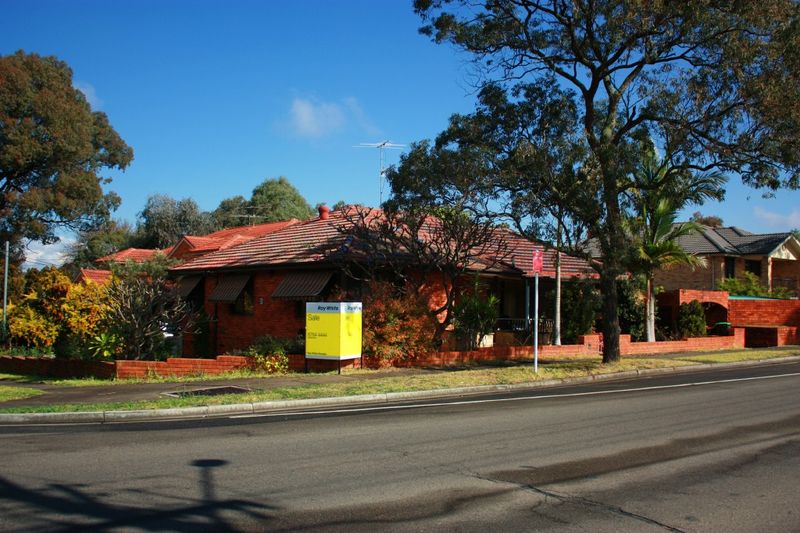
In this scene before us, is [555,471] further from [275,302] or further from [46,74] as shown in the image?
[46,74]

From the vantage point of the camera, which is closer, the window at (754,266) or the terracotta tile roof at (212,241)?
the terracotta tile roof at (212,241)

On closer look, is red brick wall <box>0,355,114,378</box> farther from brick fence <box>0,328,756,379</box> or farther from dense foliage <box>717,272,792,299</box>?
dense foliage <box>717,272,792,299</box>

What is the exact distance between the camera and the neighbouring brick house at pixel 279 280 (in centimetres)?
2164

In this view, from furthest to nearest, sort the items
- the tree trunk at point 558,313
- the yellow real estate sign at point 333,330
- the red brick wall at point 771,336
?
the red brick wall at point 771,336 → the tree trunk at point 558,313 → the yellow real estate sign at point 333,330

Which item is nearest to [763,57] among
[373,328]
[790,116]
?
[790,116]

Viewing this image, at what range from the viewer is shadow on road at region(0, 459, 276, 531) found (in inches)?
226

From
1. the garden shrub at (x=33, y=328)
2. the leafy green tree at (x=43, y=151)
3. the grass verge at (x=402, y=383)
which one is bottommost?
the grass verge at (x=402, y=383)

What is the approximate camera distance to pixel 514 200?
18969 mm

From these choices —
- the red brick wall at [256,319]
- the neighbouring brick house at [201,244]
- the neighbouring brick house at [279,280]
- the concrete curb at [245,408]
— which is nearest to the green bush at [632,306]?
the neighbouring brick house at [279,280]

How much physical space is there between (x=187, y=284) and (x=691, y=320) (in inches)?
799

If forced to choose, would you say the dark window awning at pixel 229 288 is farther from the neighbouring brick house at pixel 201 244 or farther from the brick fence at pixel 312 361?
the neighbouring brick house at pixel 201 244

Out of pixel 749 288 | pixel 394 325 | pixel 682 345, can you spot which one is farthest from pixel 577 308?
pixel 749 288

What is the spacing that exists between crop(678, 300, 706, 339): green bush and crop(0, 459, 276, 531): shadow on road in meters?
25.3

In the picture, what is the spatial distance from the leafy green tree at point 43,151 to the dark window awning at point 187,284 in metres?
18.2
